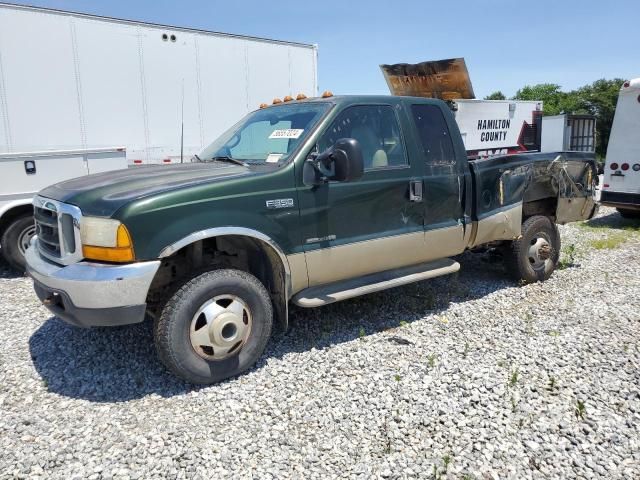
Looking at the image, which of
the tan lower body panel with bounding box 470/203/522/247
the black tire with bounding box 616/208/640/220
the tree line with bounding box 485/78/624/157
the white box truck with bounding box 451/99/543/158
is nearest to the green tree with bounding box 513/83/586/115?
the tree line with bounding box 485/78/624/157

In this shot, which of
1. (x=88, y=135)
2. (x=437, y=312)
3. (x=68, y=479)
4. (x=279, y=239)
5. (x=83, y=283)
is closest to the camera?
(x=68, y=479)

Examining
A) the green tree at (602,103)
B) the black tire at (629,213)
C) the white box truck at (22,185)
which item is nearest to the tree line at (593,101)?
the green tree at (602,103)

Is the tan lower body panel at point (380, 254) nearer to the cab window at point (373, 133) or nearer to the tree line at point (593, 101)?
the cab window at point (373, 133)

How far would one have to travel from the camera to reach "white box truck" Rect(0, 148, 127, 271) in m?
6.29

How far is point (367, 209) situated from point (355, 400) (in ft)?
5.23

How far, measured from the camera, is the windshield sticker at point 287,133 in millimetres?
4252

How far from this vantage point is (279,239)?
3.91 m

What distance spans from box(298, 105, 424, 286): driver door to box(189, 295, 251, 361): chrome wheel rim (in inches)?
27.0

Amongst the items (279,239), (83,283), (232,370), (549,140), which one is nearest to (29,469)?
(83,283)

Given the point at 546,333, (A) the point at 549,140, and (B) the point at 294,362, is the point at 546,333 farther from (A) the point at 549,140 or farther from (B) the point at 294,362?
(A) the point at 549,140

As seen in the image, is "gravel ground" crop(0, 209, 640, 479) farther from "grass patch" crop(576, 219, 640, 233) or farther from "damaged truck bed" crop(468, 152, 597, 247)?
"grass patch" crop(576, 219, 640, 233)

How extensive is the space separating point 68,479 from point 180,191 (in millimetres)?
1803

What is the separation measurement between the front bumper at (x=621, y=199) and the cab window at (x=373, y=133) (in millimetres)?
7543

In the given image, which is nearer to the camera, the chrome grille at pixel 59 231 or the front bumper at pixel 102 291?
the front bumper at pixel 102 291
